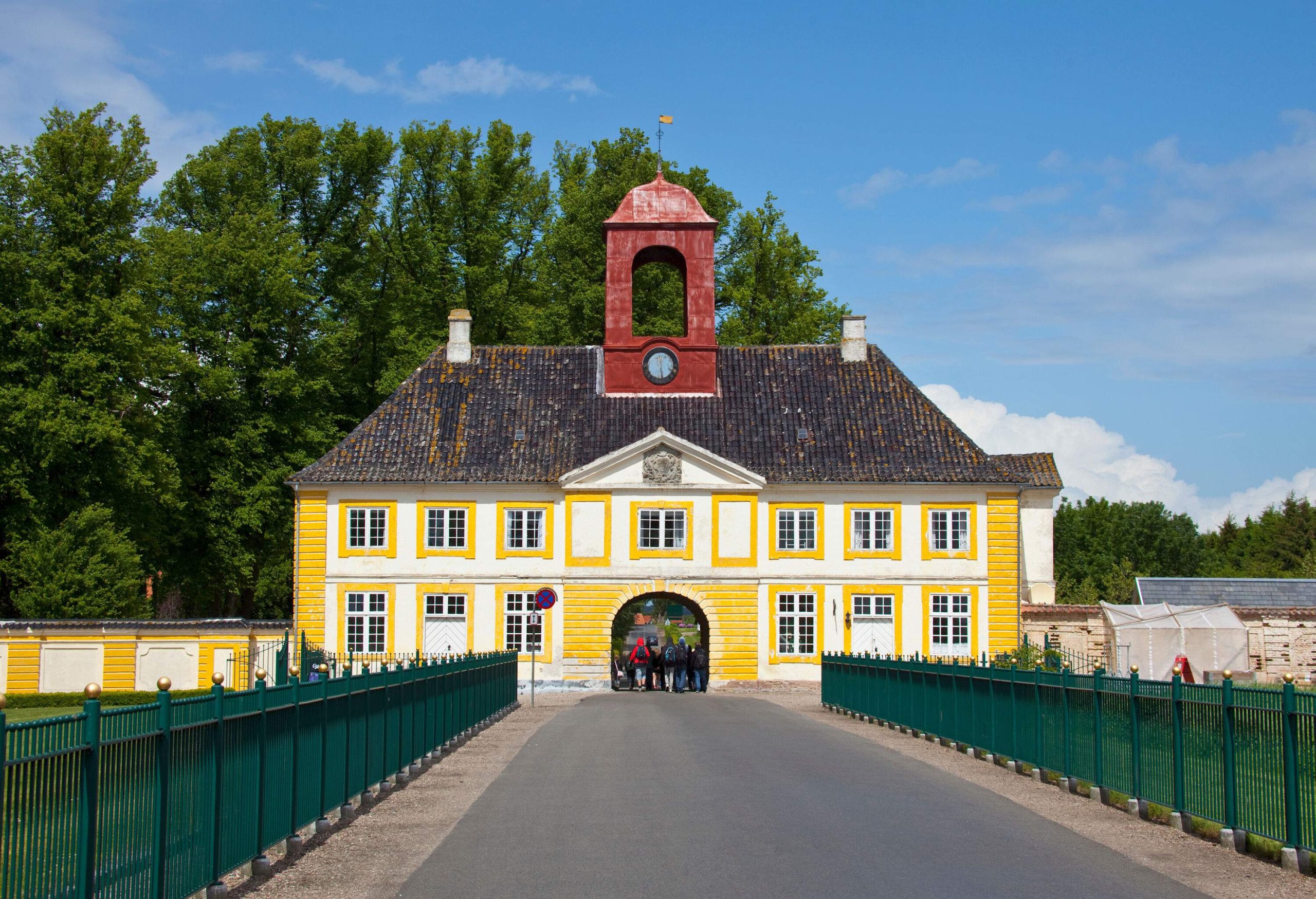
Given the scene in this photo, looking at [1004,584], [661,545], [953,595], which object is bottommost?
[953,595]

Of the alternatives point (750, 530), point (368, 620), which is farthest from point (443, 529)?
point (750, 530)

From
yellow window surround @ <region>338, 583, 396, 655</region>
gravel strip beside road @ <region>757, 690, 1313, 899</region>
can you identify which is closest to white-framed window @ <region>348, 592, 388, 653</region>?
yellow window surround @ <region>338, 583, 396, 655</region>

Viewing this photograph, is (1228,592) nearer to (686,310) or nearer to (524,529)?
(686,310)

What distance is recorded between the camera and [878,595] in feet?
146

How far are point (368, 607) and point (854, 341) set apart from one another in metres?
18.1

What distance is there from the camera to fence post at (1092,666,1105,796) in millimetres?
15453

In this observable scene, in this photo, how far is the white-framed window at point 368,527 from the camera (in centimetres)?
4466

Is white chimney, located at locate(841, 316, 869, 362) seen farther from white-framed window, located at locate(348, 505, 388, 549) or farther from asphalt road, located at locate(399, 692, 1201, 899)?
asphalt road, located at locate(399, 692, 1201, 899)

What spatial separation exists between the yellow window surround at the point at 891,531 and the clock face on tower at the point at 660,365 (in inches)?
293

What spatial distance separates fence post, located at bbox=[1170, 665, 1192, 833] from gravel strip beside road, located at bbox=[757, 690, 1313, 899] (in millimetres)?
132

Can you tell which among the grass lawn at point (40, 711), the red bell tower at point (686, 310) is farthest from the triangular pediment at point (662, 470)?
the grass lawn at point (40, 711)

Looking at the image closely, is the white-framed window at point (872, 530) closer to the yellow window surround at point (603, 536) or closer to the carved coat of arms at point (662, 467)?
the carved coat of arms at point (662, 467)

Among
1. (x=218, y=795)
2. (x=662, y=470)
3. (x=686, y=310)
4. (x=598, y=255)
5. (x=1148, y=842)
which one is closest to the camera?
(x=218, y=795)

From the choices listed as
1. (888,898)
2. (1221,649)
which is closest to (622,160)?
(1221,649)
